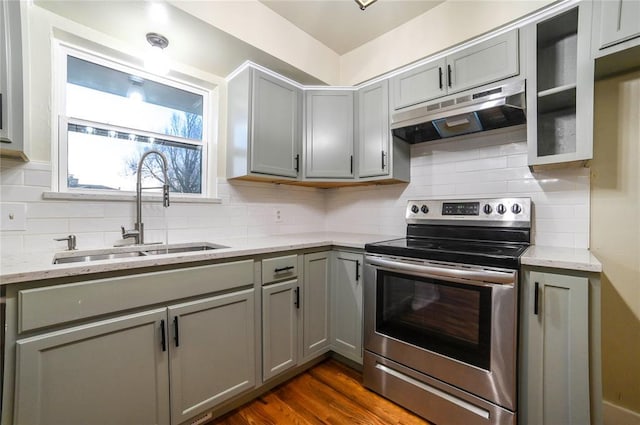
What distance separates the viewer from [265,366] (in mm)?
1675

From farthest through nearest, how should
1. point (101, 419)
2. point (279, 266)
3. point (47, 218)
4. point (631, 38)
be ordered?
1. point (279, 266)
2. point (47, 218)
3. point (631, 38)
4. point (101, 419)

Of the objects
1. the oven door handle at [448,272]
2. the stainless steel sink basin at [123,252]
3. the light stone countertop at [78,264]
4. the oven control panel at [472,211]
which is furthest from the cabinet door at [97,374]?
the oven control panel at [472,211]

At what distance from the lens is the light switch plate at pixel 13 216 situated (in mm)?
1362

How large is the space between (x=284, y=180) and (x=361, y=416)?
66.6 inches

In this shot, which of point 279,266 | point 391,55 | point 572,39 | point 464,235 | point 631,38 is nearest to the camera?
point 631,38

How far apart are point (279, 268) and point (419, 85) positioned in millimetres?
1639

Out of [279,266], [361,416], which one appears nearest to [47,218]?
[279,266]

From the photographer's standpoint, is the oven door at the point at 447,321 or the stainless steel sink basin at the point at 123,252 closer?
the oven door at the point at 447,321

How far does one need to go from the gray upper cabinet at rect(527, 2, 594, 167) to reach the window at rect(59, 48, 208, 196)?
226cm

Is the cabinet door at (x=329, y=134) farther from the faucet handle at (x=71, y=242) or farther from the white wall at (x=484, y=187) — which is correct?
the faucet handle at (x=71, y=242)

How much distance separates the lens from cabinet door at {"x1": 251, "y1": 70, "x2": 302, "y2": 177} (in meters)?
2.04

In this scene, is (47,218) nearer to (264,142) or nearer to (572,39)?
(264,142)

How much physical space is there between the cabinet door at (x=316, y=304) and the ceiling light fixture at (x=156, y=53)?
5.20 ft

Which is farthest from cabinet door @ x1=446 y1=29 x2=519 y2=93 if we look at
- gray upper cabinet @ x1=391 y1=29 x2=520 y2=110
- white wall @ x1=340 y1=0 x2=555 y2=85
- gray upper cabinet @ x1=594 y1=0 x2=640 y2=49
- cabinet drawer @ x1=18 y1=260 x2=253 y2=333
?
cabinet drawer @ x1=18 y1=260 x2=253 y2=333
